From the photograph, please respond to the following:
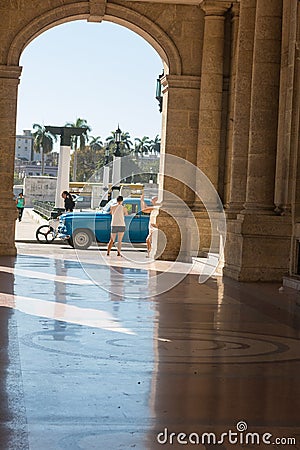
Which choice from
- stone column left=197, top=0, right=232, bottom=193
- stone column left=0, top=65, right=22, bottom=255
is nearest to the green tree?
stone column left=197, top=0, right=232, bottom=193

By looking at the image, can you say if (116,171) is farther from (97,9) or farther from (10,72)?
(10,72)

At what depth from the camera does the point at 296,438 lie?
205 inches

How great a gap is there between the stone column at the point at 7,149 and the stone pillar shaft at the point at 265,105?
6.61 m

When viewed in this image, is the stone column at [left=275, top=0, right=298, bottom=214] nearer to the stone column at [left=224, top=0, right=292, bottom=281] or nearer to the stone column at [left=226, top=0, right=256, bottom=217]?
the stone column at [left=224, top=0, right=292, bottom=281]

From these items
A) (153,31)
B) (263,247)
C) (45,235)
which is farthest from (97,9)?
(263,247)

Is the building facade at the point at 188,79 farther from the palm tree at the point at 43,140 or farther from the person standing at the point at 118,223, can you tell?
the palm tree at the point at 43,140

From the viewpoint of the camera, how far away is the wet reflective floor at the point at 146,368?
522cm

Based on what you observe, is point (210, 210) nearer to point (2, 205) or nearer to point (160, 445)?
point (2, 205)

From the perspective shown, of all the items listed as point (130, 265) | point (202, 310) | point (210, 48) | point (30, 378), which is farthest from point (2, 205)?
point (30, 378)

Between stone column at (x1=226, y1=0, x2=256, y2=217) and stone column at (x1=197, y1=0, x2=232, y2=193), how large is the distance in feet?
9.72

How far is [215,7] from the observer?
21000 mm

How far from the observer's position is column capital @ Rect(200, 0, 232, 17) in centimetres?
2092

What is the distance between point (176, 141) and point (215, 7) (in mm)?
3371

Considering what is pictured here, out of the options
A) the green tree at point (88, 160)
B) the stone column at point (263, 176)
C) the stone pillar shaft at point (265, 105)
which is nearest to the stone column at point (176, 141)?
the stone column at point (263, 176)
